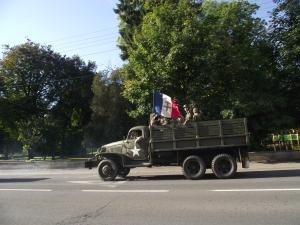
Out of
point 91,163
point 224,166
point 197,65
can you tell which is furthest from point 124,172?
point 197,65

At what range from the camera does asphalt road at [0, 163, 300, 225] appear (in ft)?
27.4

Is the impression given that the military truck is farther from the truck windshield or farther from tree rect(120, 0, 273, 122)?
tree rect(120, 0, 273, 122)

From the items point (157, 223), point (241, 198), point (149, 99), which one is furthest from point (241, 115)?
point (157, 223)

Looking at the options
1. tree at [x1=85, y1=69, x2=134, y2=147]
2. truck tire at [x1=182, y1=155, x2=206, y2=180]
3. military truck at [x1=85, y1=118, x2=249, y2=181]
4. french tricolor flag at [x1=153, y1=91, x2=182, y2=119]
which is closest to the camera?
military truck at [x1=85, y1=118, x2=249, y2=181]

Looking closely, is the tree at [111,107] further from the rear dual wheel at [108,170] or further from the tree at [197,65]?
the rear dual wheel at [108,170]

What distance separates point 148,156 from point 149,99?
6214mm

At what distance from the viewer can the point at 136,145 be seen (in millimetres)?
16141

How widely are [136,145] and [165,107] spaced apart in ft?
6.52

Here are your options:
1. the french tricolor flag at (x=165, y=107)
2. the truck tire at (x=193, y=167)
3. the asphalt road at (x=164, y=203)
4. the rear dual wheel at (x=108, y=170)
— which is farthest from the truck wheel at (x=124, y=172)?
the truck tire at (x=193, y=167)

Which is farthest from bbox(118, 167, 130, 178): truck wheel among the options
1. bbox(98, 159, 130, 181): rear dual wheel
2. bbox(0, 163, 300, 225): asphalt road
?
bbox(0, 163, 300, 225): asphalt road

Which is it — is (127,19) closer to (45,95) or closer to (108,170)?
(45,95)

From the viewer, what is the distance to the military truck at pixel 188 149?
14898 millimetres

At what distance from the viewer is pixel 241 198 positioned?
10211 mm

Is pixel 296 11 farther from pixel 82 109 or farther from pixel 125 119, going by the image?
pixel 82 109
